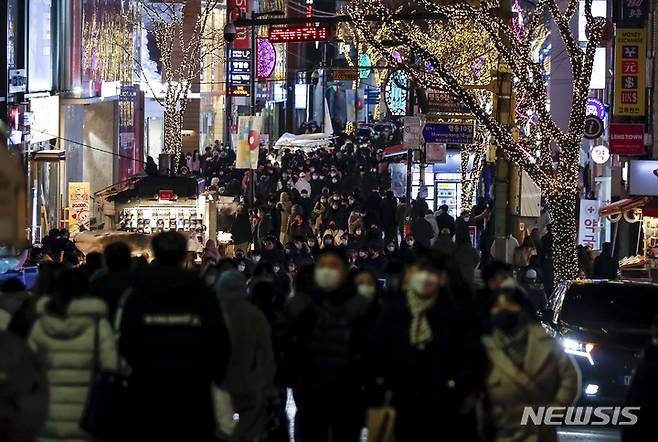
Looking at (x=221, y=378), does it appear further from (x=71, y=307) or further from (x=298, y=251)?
(x=298, y=251)

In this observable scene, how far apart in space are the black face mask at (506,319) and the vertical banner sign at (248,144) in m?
29.7

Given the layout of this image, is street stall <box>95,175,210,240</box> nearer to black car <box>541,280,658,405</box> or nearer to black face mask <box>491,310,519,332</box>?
black car <box>541,280,658,405</box>

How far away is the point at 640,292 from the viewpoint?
16172mm

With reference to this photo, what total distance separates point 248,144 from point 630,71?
10.4 m

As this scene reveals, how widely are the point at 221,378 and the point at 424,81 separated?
14.9 m

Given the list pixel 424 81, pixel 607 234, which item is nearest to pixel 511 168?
pixel 424 81

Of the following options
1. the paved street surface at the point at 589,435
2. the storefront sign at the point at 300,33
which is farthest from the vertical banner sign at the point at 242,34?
the paved street surface at the point at 589,435

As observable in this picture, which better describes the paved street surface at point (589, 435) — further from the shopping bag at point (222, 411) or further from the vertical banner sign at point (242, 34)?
the vertical banner sign at point (242, 34)

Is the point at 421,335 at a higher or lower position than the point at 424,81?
lower

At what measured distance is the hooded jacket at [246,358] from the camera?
10680 millimetres

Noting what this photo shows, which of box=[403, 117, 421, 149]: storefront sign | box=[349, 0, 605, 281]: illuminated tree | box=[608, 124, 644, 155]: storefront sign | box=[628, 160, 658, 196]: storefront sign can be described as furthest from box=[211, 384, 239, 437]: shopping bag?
box=[403, 117, 421, 149]: storefront sign

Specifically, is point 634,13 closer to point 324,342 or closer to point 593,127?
point 593,127

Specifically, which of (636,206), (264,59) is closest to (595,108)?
(636,206)

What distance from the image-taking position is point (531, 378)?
31.0 ft
